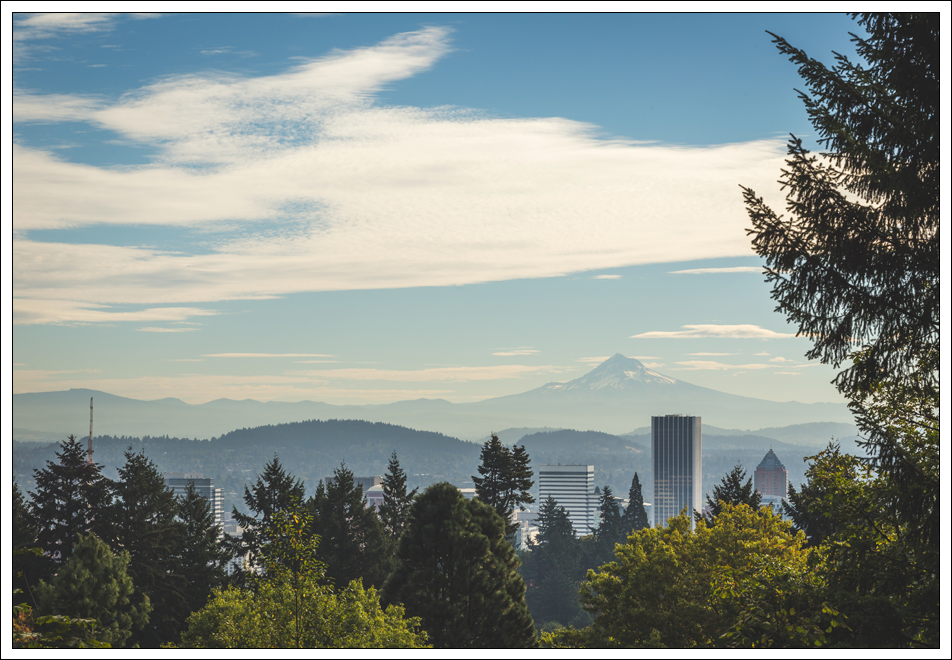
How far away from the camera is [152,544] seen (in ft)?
140

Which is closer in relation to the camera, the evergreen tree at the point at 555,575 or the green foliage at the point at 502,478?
the green foliage at the point at 502,478

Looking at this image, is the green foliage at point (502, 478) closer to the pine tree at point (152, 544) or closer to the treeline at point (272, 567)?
the treeline at point (272, 567)

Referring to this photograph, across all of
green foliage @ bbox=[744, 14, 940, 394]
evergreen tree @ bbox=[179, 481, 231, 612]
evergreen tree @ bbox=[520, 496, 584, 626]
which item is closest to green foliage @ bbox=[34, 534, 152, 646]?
evergreen tree @ bbox=[179, 481, 231, 612]

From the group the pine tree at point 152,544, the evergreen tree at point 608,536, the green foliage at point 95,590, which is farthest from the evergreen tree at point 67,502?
the evergreen tree at point 608,536

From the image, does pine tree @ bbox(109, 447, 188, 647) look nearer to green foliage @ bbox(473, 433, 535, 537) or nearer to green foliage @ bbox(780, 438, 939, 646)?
green foliage @ bbox(473, 433, 535, 537)

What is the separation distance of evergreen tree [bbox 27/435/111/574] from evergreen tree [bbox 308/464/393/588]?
512 inches

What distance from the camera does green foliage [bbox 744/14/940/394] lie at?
9.52 meters

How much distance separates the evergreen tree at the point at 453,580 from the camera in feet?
113

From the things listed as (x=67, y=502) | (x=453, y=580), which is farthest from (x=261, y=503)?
(x=453, y=580)

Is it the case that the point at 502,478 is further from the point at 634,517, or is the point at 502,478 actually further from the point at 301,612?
the point at 634,517

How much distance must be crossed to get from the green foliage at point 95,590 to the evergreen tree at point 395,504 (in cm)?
2439

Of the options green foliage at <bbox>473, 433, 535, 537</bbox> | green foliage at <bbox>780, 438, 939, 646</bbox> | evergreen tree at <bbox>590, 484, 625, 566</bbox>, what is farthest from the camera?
evergreen tree at <bbox>590, 484, 625, 566</bbox>
